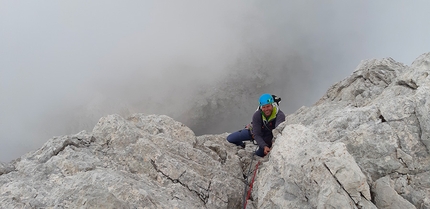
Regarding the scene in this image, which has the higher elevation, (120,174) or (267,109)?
(267,109)

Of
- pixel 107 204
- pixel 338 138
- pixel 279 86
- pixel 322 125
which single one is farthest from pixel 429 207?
pixel 279 86

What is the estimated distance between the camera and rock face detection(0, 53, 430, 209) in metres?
6.05

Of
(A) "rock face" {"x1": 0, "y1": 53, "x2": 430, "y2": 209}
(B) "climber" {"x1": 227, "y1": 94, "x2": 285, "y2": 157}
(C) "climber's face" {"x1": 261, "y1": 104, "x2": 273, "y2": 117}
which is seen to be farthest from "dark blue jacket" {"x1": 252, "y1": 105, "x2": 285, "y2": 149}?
(A) "rock face" {"x1": 0, "y1": 53, "x2": 430, "y2": 209}

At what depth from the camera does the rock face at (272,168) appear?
19.9 ft

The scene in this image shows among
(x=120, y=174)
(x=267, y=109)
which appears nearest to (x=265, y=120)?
(x=267, y=109)

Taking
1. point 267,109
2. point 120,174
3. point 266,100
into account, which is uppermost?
point 266,100

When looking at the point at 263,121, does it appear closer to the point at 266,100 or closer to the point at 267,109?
the point at 267,109

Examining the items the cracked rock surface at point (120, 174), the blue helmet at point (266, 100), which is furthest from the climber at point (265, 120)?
the cracked rock surface at point (120, 174)

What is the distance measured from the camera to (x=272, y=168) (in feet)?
25.4

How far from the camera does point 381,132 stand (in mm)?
7137

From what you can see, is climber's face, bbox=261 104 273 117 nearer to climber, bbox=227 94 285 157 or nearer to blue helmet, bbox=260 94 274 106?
climber, bbox=227 94 285 157

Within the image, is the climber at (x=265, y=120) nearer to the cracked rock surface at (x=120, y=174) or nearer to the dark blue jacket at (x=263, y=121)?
the dark blue jacket at (x=263, y=121)

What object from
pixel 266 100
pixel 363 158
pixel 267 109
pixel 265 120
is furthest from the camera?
pixel 265 120

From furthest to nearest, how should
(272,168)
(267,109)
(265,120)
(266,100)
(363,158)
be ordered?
(265,120), (267,109), (266,100), (272,168), (363,158)
